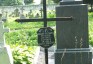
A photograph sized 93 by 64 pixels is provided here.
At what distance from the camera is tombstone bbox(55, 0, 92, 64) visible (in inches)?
360

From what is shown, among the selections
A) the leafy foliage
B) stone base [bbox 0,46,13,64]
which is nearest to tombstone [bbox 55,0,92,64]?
the leafy foliage

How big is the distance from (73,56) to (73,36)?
0.44 meters

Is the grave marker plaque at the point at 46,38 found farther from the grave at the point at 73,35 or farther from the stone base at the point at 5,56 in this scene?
the grave at the point at 73,35

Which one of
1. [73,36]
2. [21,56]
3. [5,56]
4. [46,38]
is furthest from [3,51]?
[73,36]

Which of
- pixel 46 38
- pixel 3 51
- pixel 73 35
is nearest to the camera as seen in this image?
pixel 46 38

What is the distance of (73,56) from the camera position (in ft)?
30.4

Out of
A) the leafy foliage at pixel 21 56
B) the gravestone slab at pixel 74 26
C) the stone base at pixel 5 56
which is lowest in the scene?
the leafy foliage at pixel 21 56

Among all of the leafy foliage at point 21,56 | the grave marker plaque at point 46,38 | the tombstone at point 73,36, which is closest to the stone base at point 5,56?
the leafy foliage at point 21,56

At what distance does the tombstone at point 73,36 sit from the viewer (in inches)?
360

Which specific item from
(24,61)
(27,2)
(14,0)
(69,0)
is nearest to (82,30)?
(69,0)

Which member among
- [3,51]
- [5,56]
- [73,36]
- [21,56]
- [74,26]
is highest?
[74,26]

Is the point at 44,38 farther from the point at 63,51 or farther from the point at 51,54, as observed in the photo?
the point at 51,54

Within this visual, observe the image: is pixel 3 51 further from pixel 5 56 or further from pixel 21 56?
pixel 21 56

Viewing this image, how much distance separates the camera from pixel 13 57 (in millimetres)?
9570
